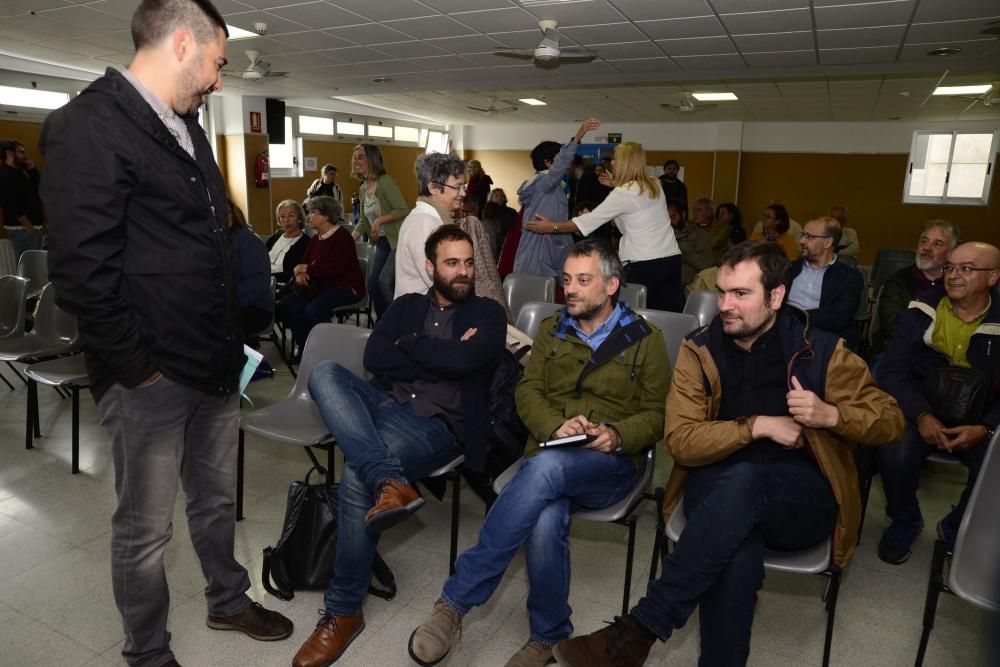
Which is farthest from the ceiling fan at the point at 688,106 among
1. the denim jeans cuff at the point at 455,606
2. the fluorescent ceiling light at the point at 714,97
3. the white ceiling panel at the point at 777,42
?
the denim jeans cuff at the point at 455,606

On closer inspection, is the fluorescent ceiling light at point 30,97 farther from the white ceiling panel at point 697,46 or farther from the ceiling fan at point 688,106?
the ceiling fan at point 688,106

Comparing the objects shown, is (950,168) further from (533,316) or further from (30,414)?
(30,414)

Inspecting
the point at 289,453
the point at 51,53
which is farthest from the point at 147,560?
the point at 51,53

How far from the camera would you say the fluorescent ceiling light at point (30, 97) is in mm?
7926

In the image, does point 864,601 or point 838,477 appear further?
point 864,601

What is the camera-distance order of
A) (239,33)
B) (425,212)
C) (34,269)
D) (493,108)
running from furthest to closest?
(493,108) < (239,33) < (34,269) < (425,212)

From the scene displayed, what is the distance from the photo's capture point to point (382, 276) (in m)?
4.82

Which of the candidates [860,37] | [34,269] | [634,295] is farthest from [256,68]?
[860,37]

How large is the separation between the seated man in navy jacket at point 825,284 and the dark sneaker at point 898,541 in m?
1.04

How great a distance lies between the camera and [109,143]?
1.43 m

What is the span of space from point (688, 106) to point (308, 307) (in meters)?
8.66

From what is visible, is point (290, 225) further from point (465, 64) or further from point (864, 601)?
point (864, 601)

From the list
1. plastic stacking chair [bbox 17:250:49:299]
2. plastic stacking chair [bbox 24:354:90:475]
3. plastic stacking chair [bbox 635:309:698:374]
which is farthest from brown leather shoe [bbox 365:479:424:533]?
plastic stacking chair [bbox 17:250:49:299]

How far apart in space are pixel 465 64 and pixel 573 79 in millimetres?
1382
